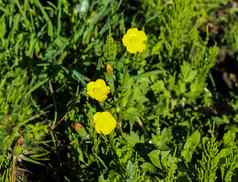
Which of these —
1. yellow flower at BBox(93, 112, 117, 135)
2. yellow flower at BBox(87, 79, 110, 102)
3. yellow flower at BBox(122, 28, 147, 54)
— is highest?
yellow flower at BBox(122, 28, 147, 54)

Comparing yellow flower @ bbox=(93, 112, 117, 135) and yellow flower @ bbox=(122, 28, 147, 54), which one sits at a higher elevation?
yellow flower @ bbox=(122, 28, 147, 54)

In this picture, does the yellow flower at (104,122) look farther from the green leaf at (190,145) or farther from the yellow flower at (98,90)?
the green leaf at (190,145)

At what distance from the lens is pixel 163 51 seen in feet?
9.59

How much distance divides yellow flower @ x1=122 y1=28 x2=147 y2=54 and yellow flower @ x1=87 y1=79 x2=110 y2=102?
242 millimetres

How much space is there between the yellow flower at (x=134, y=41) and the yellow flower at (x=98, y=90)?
0.80ft

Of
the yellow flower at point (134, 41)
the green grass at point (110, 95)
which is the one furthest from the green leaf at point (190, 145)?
the yellow flower at point (134, 41)

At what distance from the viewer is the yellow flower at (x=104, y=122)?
7.32 feet

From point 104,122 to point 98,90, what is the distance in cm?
21

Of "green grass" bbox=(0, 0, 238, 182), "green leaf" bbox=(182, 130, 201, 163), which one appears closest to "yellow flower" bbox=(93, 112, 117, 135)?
"green grass" bbox=(0, 0, 238, 182)

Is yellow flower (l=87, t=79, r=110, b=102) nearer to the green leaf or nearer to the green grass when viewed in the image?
the green grass

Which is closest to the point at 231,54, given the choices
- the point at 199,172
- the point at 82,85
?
the point at 82,85

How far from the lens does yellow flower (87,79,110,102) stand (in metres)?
2.42

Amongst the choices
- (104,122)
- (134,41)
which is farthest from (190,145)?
(134,41)

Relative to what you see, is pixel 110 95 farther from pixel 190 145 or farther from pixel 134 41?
pixel 190 145
